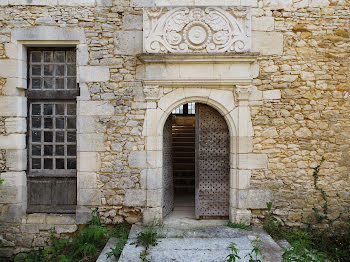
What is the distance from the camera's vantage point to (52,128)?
17.2ft

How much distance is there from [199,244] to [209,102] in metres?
2.27

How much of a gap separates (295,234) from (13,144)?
4.94 metres

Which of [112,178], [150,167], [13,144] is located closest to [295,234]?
[150,167]

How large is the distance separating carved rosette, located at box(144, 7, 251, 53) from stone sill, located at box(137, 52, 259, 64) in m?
0.13

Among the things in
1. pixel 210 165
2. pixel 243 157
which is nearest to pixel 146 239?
pixel 210 165

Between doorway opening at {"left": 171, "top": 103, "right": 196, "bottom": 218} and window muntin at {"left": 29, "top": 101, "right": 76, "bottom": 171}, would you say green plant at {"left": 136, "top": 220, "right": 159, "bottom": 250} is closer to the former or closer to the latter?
doorway opening at {"left": 171, "top": 103, "right": 196, "bottom": 218}

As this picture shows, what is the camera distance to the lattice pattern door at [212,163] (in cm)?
530

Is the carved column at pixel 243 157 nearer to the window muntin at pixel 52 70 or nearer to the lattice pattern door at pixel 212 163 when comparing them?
the lattice pattern door at pixel 212 163

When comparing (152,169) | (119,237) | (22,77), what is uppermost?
(22,77)

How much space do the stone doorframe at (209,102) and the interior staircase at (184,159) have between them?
244 centimetres

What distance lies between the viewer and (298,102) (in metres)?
4.98

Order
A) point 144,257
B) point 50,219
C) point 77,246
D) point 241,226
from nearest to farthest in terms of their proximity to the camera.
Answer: point 144,257
point 77,246
point 241,226
point 50,219

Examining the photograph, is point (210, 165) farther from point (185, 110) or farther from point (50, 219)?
point (185, 110)

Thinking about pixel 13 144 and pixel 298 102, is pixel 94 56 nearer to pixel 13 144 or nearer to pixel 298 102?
pixel 13 144
